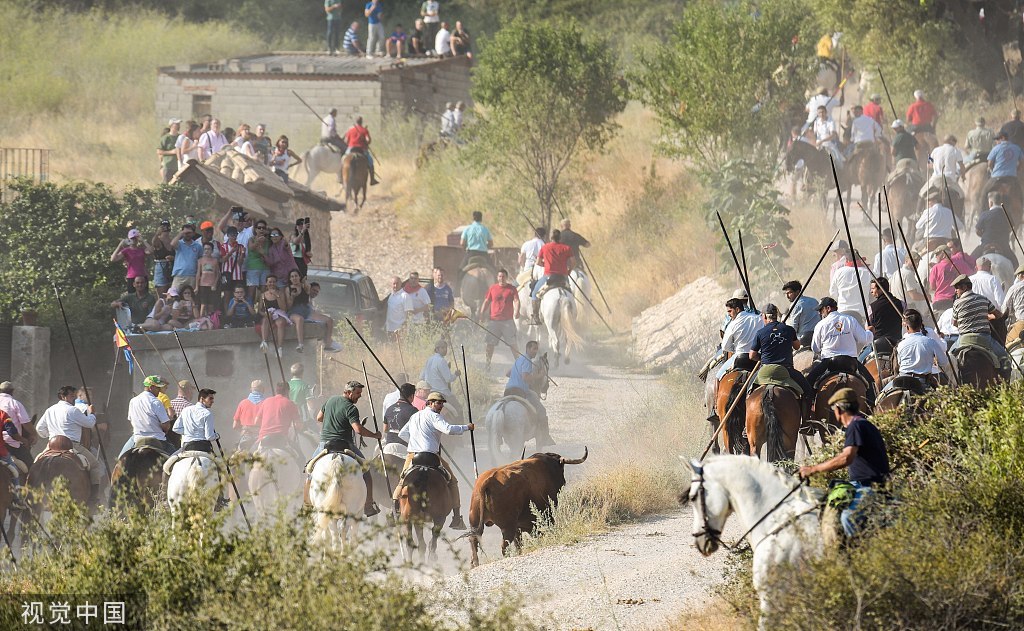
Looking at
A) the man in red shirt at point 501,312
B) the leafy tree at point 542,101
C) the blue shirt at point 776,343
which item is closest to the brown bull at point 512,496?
the blue shirt at point 776,343

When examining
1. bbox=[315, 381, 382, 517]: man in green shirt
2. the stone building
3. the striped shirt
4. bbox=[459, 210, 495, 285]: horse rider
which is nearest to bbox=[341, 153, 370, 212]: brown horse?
the stone building

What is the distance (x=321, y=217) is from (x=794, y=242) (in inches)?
415

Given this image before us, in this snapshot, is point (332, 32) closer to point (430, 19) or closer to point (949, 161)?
point (430, 19)

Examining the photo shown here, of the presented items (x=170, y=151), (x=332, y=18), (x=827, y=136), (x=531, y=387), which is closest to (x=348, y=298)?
(x=531, y=387)

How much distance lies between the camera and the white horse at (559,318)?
25375 mm

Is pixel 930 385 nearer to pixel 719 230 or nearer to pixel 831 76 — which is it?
pixel 719 230

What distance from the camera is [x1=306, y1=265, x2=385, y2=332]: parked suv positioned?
85.6 feet

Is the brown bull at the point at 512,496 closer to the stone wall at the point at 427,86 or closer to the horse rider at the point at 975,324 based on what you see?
the horse rider at the point at 975,324

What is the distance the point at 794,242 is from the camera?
28.2m

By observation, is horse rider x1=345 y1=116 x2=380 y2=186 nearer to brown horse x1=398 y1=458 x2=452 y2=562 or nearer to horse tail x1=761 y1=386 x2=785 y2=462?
brown horse x1=398 y1=458 x2=452 y2=562

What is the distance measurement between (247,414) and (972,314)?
9125mm

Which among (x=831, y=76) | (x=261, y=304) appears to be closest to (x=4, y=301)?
(x=261, y=304)

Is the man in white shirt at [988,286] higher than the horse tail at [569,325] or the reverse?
higher

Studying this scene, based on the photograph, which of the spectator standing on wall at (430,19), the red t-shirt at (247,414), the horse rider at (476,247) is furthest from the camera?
the spectator standing on wall at (430,19)
